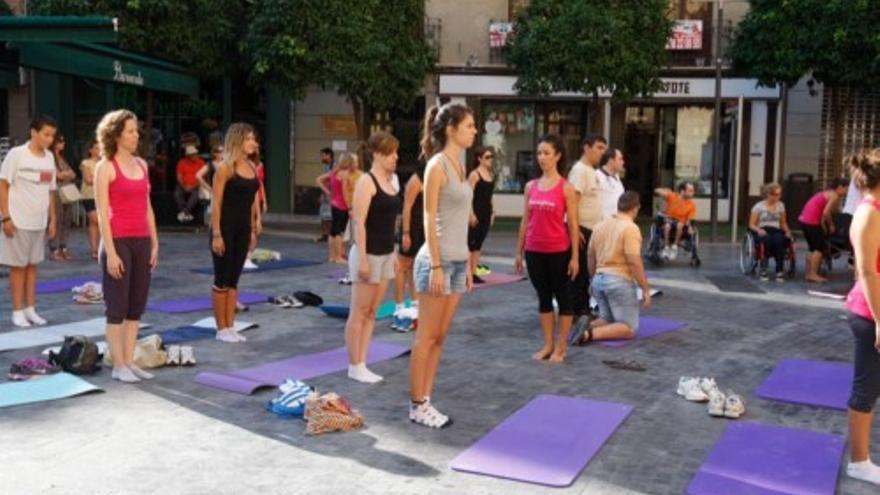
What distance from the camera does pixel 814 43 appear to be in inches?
690

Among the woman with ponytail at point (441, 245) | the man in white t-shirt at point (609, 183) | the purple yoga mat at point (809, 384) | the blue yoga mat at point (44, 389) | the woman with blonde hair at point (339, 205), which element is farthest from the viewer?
the woman with blonde hair at point (339, 205)

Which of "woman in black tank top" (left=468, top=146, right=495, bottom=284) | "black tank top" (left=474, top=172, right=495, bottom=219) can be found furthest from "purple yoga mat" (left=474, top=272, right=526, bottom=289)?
"black tank top" (left=474, top=172, right=495, bottom=219)

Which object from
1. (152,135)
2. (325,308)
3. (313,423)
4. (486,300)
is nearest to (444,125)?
(313,423)

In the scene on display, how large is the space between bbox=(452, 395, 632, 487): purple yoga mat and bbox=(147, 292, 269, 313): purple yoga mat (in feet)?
14.6

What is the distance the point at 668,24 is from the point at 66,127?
43.1ft

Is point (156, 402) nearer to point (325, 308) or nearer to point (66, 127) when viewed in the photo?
point (325, 308)

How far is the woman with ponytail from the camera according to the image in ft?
17.7

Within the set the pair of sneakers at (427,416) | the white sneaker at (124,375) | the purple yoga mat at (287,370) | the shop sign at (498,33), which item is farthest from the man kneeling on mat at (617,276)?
the shop sign at (498,33)

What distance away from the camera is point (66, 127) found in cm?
2095

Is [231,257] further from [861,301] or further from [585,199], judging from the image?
[861,301]

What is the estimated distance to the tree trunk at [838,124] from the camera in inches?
771

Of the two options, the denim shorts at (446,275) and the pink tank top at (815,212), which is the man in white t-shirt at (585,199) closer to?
the denim shorts at (446,275)

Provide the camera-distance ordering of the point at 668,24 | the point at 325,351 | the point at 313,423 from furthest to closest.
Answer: the point at 668,24
the point at 325,351
the point at 313,423

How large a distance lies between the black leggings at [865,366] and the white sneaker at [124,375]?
454 centimetres
